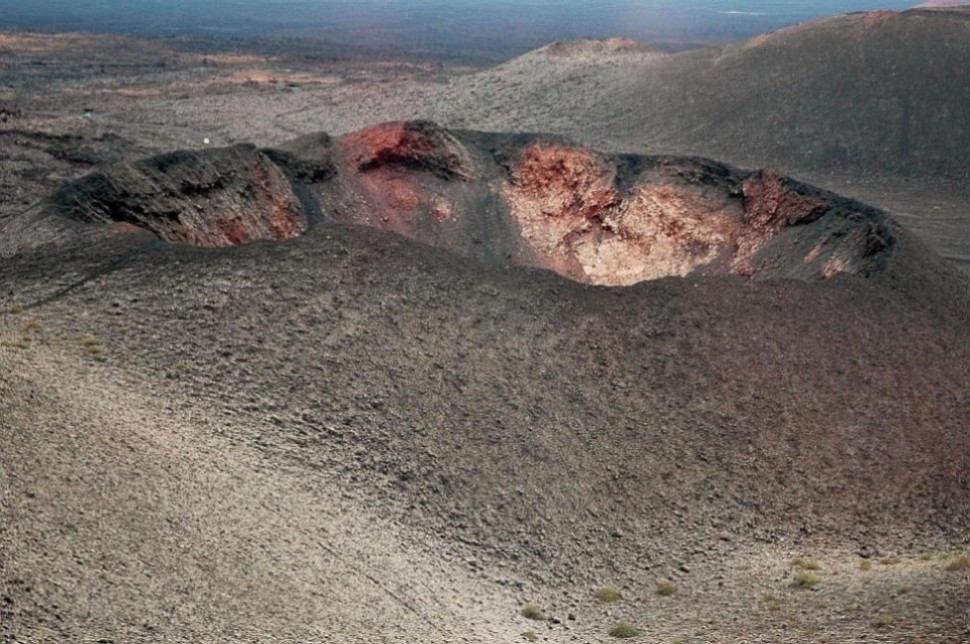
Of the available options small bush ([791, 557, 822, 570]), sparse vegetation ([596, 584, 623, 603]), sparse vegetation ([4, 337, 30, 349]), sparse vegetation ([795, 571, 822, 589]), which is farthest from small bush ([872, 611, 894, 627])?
sparse vegetation ([4, 337, 30, 349])

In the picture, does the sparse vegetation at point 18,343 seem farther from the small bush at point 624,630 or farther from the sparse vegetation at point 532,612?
the small bush at point 624,630

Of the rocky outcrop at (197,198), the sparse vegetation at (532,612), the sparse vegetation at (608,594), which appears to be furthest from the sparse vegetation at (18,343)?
the sparse vegetation at (608,594)

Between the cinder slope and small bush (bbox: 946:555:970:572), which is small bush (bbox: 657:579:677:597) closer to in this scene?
the cinder slope

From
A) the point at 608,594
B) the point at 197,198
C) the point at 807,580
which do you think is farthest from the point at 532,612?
the point at 197,198

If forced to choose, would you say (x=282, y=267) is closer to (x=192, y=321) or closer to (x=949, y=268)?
(x=192, y=321)

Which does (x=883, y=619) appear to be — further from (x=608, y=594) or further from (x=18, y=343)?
(x=18, y=343)

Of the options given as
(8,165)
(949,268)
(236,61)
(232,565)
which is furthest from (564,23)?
(232,565)
